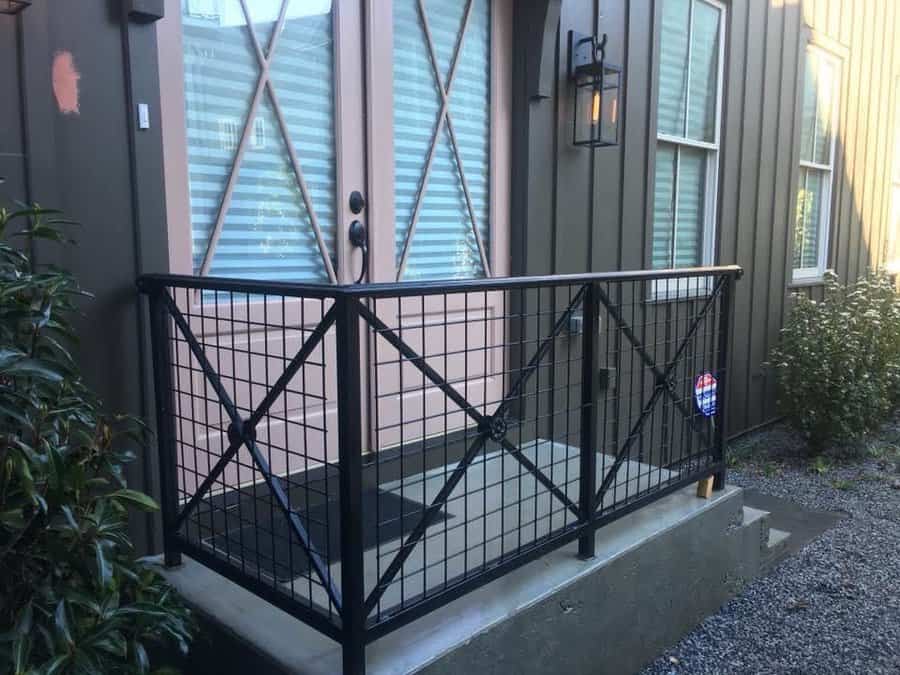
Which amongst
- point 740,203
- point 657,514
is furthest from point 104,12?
point 740,203

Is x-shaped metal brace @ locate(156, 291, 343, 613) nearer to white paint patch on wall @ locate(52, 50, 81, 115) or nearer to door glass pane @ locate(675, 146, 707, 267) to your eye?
white paint patch on wall @ locate(52, 50, 81, 115)

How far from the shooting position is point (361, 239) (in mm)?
3021

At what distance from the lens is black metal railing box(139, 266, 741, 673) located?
1.79 meters

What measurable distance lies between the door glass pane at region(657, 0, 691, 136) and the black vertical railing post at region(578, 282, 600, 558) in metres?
2.62

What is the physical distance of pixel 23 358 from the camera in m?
1.51

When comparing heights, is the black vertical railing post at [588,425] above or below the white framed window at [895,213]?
below

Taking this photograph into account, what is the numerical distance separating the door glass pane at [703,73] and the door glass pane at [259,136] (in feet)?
9.18

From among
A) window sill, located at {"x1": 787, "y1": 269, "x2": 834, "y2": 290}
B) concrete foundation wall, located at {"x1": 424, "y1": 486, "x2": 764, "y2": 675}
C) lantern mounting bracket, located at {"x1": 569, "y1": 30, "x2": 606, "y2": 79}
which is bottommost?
concrete foundation wall, located at {"x1": 424, "y1": 486, "x2": 764, "y2": 675}

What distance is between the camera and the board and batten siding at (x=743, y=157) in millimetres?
3715

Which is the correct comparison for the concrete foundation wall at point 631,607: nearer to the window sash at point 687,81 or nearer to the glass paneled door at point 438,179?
the glass paneled door at point 438,179

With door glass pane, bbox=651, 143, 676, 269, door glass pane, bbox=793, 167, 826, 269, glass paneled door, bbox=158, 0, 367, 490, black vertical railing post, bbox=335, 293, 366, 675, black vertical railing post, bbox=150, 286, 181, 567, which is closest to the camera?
black vertical railing post, bbox=335, 293, 366, 675

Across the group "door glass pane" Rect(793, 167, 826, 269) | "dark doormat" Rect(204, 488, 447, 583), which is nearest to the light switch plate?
"dark doormat" Rect(204, 488, 447, 583)

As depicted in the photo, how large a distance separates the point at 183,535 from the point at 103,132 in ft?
3.99

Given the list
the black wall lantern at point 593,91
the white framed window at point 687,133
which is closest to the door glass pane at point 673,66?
the white framed window at point 687,133
